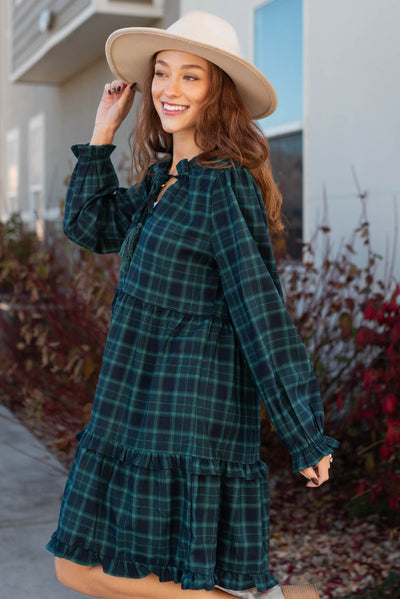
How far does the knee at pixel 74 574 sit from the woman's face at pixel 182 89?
1.22 meters

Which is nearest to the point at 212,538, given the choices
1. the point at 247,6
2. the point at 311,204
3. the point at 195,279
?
the point at 195,279

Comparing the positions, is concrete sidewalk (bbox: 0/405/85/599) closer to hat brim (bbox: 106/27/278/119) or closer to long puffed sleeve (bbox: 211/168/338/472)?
long puffed sleeve (bbox: 211/168/338/472)

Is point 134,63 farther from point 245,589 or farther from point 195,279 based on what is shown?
point 245,589

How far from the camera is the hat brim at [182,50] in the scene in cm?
224

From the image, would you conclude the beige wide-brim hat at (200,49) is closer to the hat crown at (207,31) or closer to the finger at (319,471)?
the hat crown at (207,31)

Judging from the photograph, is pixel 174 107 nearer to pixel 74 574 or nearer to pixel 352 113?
pixel 74 574

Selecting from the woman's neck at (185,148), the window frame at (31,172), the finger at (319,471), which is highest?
the window frame at (31,172)

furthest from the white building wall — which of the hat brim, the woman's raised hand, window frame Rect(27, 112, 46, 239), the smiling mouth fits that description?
window frame Rect(27, 112, 46, 239)

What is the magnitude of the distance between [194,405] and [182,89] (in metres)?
0.89

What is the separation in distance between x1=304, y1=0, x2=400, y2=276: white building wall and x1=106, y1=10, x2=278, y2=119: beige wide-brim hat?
176cm

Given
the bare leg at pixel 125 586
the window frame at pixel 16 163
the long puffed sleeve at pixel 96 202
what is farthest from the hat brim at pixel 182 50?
the window frame at pixel 16 163

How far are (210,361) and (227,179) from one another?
19.0 inches

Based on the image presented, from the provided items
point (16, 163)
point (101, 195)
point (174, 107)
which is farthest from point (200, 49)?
point (16, 163)

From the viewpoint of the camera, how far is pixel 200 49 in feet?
7.30
